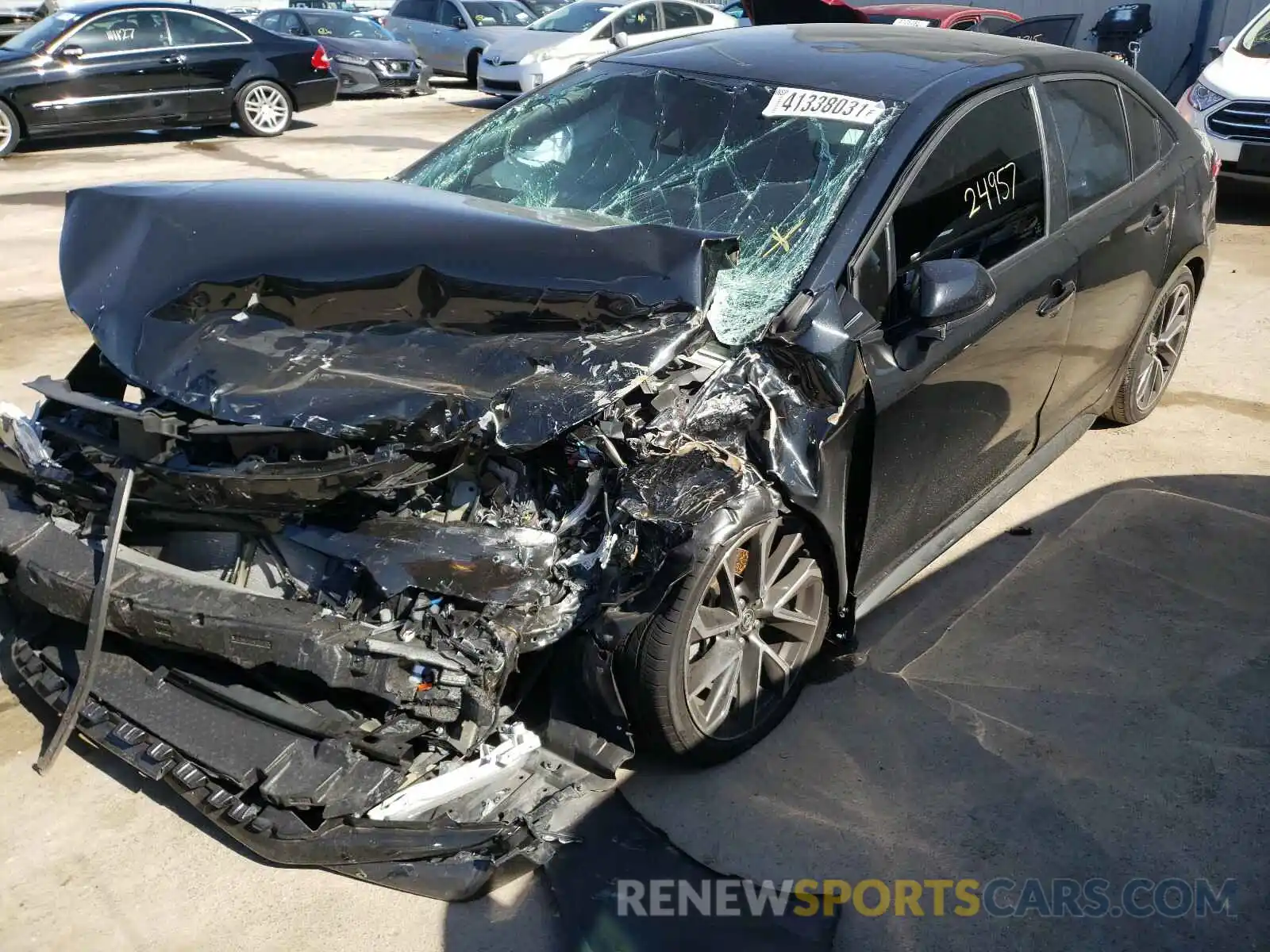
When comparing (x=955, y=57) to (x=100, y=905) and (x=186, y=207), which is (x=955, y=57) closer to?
(x=186, y=207)

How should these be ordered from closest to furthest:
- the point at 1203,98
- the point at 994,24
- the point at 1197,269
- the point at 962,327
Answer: the point at 962,327
the point at 1197,269
the point at 1203,98
the point at 994,24

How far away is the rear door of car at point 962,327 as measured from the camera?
3.08 m

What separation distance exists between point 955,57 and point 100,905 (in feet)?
11.6

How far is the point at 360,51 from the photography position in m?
16.8

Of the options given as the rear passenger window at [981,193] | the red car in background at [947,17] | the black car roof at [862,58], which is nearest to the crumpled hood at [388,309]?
the rear passenger window at [981,193]

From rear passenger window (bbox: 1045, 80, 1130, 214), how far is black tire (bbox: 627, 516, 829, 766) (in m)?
1.85

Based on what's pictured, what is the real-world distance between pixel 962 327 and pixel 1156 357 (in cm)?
227

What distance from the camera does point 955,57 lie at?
3666 mm

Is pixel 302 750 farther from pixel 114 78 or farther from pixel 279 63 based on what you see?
pixel 279 63

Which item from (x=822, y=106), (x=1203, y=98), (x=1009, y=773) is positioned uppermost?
(x=822, y=106)

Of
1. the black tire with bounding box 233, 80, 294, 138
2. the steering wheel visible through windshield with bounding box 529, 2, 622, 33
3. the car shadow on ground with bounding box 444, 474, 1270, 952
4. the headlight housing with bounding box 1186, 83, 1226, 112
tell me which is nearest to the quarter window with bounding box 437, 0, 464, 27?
the steering wheel visible through windshield with bounding box 529, 2, 622, 33

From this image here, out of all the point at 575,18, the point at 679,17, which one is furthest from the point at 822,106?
the point at 575,18

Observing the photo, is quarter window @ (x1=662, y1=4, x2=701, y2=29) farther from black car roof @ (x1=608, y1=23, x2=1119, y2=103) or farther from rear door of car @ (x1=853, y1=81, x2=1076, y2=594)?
rear door of car @ (x1=853, y1=81, x2=1076, y2=594)

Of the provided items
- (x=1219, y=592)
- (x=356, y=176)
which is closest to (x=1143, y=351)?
(x=1219, y=592)
